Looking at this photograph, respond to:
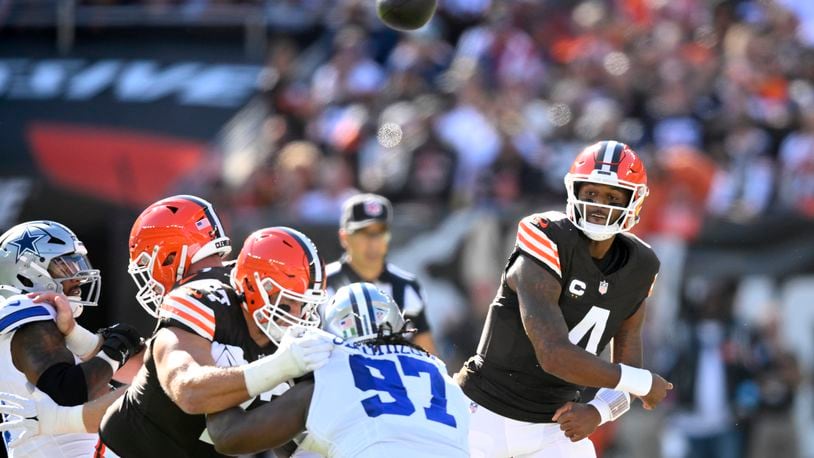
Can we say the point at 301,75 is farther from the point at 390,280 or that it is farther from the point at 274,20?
the point at 390,280

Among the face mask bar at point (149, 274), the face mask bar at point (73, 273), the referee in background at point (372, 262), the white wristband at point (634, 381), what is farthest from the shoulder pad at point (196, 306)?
the referee in background at point (372, 262)

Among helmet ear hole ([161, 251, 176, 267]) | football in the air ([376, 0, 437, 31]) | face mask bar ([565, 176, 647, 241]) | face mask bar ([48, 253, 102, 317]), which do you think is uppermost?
football in the air ([376, 0, 437, 31])

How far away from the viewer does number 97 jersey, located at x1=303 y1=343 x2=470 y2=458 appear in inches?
169

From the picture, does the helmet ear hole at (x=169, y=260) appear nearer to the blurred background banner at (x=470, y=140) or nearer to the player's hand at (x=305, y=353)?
the player's hand at (x=305, y=353)

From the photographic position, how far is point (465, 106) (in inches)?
480

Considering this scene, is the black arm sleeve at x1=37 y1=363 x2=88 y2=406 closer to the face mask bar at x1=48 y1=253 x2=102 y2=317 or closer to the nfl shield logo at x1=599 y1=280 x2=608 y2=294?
the face mask bar at x1=48 y1=253 x2=102 y2=317

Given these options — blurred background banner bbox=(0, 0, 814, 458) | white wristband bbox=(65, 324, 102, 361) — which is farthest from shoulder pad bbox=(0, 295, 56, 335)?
blurred background banner bbox=(0, 0, 814, 458)

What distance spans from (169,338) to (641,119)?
7803 mm

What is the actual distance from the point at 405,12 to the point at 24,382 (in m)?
3.20

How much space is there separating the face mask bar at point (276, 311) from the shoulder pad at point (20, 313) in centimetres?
101

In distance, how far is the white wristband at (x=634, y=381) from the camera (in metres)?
5.34

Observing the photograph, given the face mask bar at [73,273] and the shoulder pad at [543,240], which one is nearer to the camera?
the shoulder pad at [543,240]

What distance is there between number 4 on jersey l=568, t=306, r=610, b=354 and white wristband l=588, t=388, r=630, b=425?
0.79 feet

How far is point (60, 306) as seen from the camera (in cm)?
536
